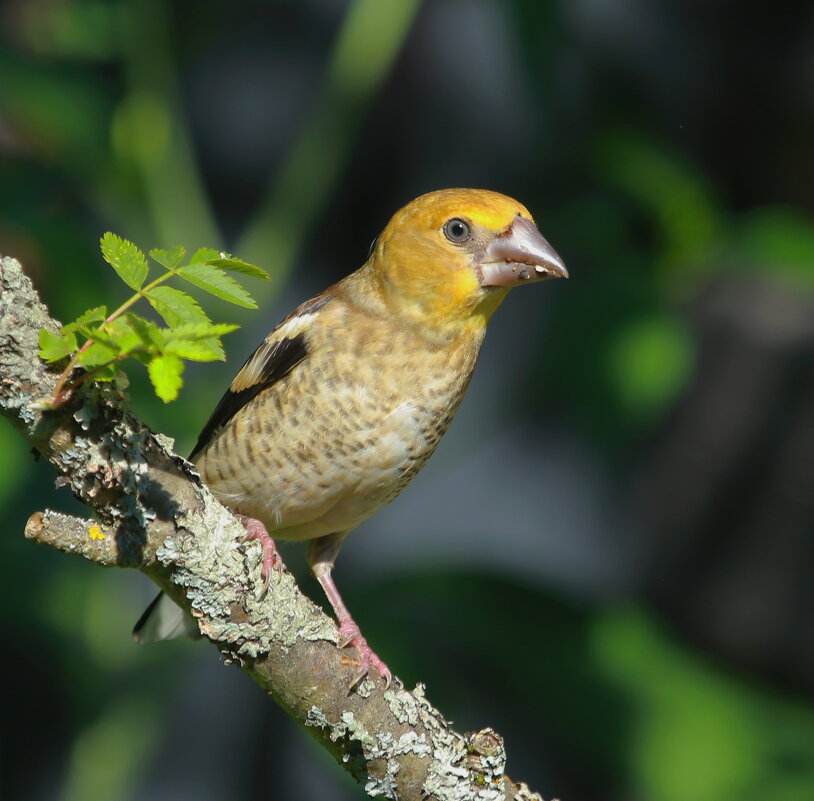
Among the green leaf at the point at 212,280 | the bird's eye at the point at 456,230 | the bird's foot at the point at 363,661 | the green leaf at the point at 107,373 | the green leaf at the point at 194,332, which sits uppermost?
the bird's eye at the point at 456,230

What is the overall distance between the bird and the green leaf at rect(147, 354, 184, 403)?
1.19 meters

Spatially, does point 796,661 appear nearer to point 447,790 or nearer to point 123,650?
point 123,650

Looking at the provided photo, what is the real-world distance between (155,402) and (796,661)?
3.33 m

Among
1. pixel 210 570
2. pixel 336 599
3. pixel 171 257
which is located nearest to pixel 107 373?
pixel 171 257

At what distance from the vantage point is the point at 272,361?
307 cm

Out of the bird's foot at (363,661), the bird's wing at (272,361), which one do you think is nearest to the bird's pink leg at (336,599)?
the bird's foot at (363,661)

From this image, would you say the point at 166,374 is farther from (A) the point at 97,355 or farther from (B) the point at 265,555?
(B) the point at 265,555

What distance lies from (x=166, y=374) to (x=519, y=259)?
Result: 4.40 ft

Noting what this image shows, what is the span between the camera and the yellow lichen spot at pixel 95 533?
6.31 ft

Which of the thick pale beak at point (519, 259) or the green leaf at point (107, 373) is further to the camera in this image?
the thick pale beak at point (519, 259)

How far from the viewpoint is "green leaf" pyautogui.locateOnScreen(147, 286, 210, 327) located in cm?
172

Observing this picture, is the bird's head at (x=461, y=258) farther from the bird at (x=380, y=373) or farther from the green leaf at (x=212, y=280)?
the green leaf at (x=212, y=280)

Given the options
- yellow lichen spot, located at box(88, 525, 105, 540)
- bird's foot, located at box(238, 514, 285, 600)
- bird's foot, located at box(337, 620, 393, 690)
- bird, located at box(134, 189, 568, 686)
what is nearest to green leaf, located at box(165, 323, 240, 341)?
yellow lichen spot, located at box(88, 525, 105, 540)

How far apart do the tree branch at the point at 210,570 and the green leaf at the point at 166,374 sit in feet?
1.05
